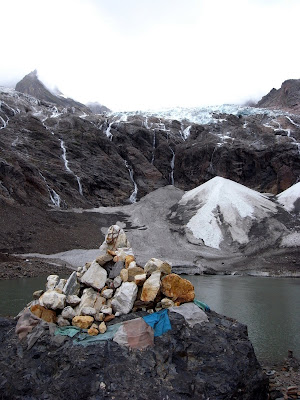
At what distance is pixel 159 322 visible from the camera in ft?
24.2

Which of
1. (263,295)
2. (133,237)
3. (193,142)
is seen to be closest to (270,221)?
(133,237)

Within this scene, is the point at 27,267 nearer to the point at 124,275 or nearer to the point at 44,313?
the point at 44,313

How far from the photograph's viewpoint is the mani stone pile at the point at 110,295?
7723 mm

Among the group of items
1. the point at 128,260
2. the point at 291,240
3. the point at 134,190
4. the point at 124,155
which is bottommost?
the point at 134,190

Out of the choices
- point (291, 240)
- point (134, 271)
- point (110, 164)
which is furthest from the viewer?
point (110, 164)

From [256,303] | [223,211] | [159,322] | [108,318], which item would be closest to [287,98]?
[223,211]

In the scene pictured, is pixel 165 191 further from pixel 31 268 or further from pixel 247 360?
pixel 247 360

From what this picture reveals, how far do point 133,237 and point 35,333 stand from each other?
28821mm

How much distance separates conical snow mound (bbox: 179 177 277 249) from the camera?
38719 mm

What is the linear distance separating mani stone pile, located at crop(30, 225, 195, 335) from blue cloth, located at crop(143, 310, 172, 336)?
1.13 ft

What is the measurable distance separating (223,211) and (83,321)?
118 feet

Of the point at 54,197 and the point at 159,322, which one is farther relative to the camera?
the point at 54,197

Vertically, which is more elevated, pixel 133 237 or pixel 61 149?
pixel 61 149

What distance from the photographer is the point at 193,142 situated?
83312 mm
